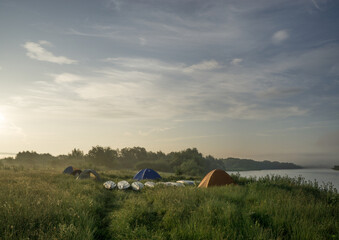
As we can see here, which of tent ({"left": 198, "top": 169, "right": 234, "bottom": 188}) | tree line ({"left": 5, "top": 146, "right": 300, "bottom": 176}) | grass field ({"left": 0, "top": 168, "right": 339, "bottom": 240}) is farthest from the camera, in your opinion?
tree line ({"left": 5, "top": 146, "right": 300, "bottom": 176})

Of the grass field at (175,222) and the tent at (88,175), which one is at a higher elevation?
the grass field at (175,222)

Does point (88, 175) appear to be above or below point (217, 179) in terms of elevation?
below

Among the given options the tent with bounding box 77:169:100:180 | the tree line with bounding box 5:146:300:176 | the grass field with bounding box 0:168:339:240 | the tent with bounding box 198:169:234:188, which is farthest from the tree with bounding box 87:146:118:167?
the grass field with bounding box 0:168:339:240

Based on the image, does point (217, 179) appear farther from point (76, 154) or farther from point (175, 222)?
point (76, 154)

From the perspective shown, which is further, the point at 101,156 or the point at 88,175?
the point at 101,156

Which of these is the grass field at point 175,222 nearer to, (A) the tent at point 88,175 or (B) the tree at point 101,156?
(A) the tent at point 88,175

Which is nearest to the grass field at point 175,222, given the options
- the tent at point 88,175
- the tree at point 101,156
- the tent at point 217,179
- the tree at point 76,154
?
the tent at point 217,179

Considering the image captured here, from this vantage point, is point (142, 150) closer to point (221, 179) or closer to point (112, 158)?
point (112, 158)

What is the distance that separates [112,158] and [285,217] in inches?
2754

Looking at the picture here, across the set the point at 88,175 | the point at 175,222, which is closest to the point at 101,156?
the point at 88,175

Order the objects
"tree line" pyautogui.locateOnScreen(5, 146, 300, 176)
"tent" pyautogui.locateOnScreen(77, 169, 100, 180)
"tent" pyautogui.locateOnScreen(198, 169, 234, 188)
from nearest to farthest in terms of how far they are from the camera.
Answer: "tent" pyautogui.locateOnScreen(198, 169, 234, 188) < "tent" pyautogui.locateOnScreen(77, 169, 100, 180) < "tree line" pyautogui.locateOnScreen(5, 146, 300, 176)

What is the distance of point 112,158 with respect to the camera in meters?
72.3

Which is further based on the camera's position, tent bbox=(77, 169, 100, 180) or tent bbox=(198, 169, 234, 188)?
tent bbox=(77, 169, 100, 180)

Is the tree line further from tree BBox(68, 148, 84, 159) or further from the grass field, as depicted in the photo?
the grass field
